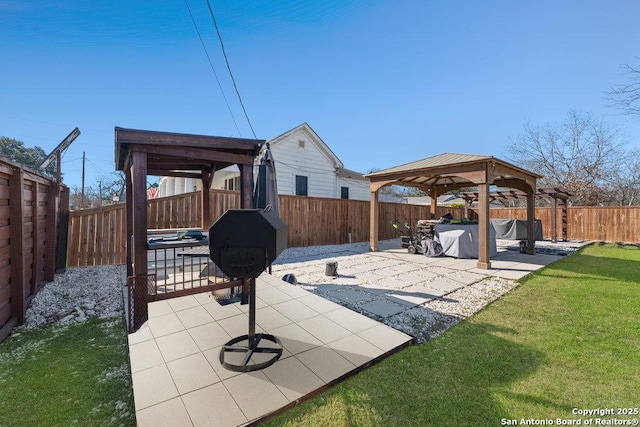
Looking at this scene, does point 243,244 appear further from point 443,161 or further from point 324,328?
point 443,161

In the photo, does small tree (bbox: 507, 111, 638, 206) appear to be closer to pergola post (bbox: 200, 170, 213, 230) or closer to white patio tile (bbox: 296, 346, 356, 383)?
white patio tile (bbox: 296, 346, 356, 383)

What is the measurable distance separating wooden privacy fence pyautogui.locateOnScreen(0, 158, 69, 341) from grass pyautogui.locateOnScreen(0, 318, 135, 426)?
1.68 ft

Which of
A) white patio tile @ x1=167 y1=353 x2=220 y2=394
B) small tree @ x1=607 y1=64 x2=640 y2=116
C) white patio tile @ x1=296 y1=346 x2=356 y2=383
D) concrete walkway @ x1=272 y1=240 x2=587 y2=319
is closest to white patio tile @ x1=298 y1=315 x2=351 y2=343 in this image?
white patio tile @ x1=296 y1=346 x2=356 y2=383

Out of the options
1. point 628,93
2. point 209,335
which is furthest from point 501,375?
point 628,93

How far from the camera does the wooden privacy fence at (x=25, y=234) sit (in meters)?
3.22

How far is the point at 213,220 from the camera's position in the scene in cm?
785

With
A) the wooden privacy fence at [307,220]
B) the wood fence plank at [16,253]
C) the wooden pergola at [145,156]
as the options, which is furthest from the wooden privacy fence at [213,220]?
the wooden pergola at [145,156]

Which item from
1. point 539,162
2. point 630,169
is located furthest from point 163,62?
point 630,169

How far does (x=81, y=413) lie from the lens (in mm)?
1928

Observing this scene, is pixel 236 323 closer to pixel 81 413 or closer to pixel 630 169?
pixel 81 413

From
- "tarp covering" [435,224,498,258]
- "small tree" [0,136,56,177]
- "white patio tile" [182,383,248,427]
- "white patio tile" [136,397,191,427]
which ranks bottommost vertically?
"white patio tile" [182,383,248,427]

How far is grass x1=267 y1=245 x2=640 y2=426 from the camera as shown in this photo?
1875 mm

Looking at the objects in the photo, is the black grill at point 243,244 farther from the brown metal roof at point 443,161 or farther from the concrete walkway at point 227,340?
the brown metal roof at point 443,161

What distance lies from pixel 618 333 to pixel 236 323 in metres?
4.74
